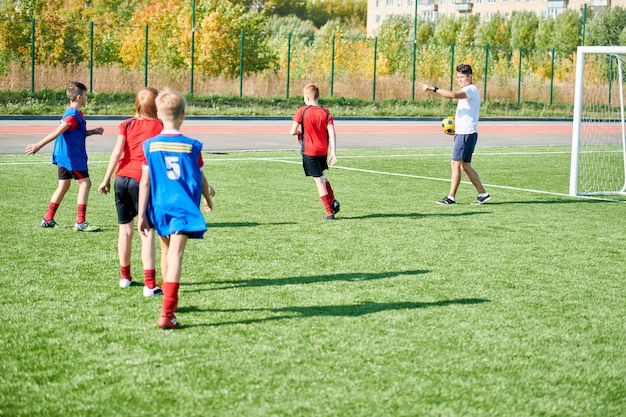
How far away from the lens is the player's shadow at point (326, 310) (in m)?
5.82

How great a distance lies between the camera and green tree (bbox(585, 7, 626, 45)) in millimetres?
65375

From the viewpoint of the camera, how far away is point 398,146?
2259cm

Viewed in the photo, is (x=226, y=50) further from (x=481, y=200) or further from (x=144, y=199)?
(x=144, y=199)

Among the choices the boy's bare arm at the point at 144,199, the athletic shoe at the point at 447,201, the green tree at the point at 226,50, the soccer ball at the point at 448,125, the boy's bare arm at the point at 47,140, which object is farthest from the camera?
the green tree at the point at 226,50

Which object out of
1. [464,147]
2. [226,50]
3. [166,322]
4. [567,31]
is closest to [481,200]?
[464,147]

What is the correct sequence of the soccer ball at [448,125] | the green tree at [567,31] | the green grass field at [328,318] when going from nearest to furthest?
the green grass field at [328,318] < the soccer ball at [448,125] < the green tree at [567,31]

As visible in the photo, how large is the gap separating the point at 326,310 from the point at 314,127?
4.72 meters

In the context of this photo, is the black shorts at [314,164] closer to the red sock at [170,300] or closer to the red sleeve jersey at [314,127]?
the red sleeve jersey at [314,127]

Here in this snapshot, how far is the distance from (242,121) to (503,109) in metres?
16.2

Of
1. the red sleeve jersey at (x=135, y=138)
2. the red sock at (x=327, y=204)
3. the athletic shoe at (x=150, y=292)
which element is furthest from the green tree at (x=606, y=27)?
the athletic shoe at (x=150, y=292)

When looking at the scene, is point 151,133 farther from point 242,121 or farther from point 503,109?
point 503,109

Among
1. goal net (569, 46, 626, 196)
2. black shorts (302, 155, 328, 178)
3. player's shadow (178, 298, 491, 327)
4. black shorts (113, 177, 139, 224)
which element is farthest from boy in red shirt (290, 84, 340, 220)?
goal net (569, 46, 626, 196)

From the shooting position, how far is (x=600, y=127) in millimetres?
25578

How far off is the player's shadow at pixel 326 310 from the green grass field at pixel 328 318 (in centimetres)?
2
